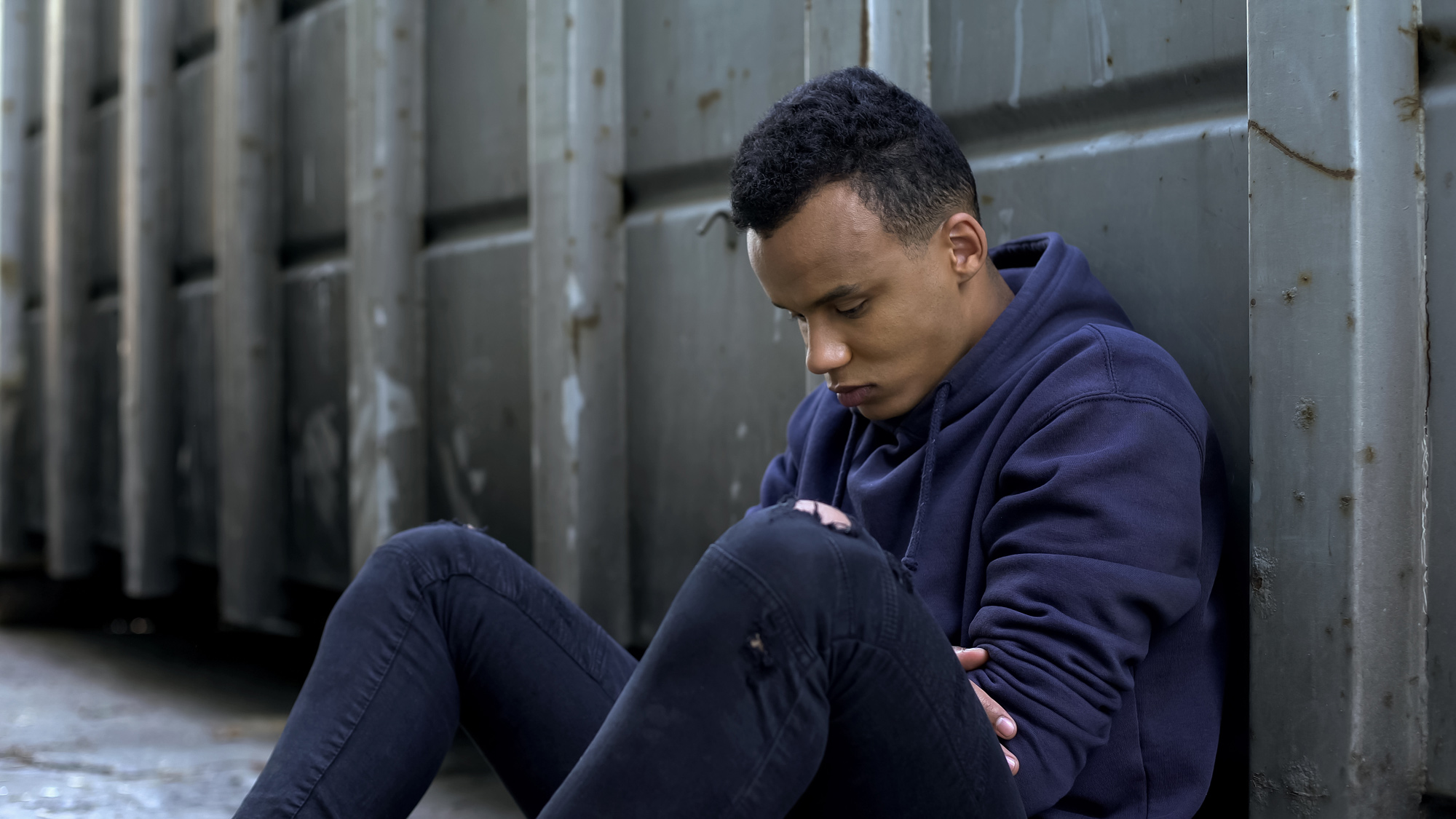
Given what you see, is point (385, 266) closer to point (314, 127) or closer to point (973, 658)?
point (314, 127)

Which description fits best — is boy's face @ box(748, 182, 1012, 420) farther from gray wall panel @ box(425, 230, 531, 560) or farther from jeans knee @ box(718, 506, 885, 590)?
gray wall panel @ box(425, 230, 531, 560)

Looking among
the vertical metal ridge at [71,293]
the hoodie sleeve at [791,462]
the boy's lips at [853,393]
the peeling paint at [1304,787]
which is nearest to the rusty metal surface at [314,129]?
the vertical metal ridge at [71,293]

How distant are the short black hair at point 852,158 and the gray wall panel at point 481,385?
49.5 inches

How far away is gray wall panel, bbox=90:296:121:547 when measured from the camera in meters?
3.96

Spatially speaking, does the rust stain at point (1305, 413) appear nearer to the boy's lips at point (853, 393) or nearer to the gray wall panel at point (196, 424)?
the boy's lips at point (853, 393)

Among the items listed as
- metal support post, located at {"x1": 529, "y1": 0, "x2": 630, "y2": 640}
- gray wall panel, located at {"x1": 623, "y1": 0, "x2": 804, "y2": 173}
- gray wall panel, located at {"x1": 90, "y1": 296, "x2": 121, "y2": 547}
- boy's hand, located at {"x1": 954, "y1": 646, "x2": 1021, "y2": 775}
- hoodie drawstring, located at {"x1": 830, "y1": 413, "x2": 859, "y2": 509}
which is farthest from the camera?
gray wall panel, located at {"x1": 90, "y1": 296, "x2": 121, "y2": 547}

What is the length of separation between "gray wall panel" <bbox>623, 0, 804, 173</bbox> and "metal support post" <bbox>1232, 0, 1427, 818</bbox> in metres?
0.86

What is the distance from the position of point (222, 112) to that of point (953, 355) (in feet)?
8.48

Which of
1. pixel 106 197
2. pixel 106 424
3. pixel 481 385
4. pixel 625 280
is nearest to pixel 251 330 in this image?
pixel 481 385

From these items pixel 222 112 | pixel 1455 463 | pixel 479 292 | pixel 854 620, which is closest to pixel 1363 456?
pixel 1455 463

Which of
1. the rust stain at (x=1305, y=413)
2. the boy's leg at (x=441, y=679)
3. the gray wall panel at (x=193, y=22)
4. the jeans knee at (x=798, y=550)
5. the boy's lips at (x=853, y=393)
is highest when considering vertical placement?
the gray wall panel at (x=193, y=22)

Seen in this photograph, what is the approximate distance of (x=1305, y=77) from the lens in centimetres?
121

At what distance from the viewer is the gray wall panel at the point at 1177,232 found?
4.46 ft

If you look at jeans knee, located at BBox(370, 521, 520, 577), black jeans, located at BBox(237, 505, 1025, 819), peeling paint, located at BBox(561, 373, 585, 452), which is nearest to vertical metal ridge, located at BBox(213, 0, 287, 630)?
peeling paint, located at BBox(561, 373, 585, 452)
